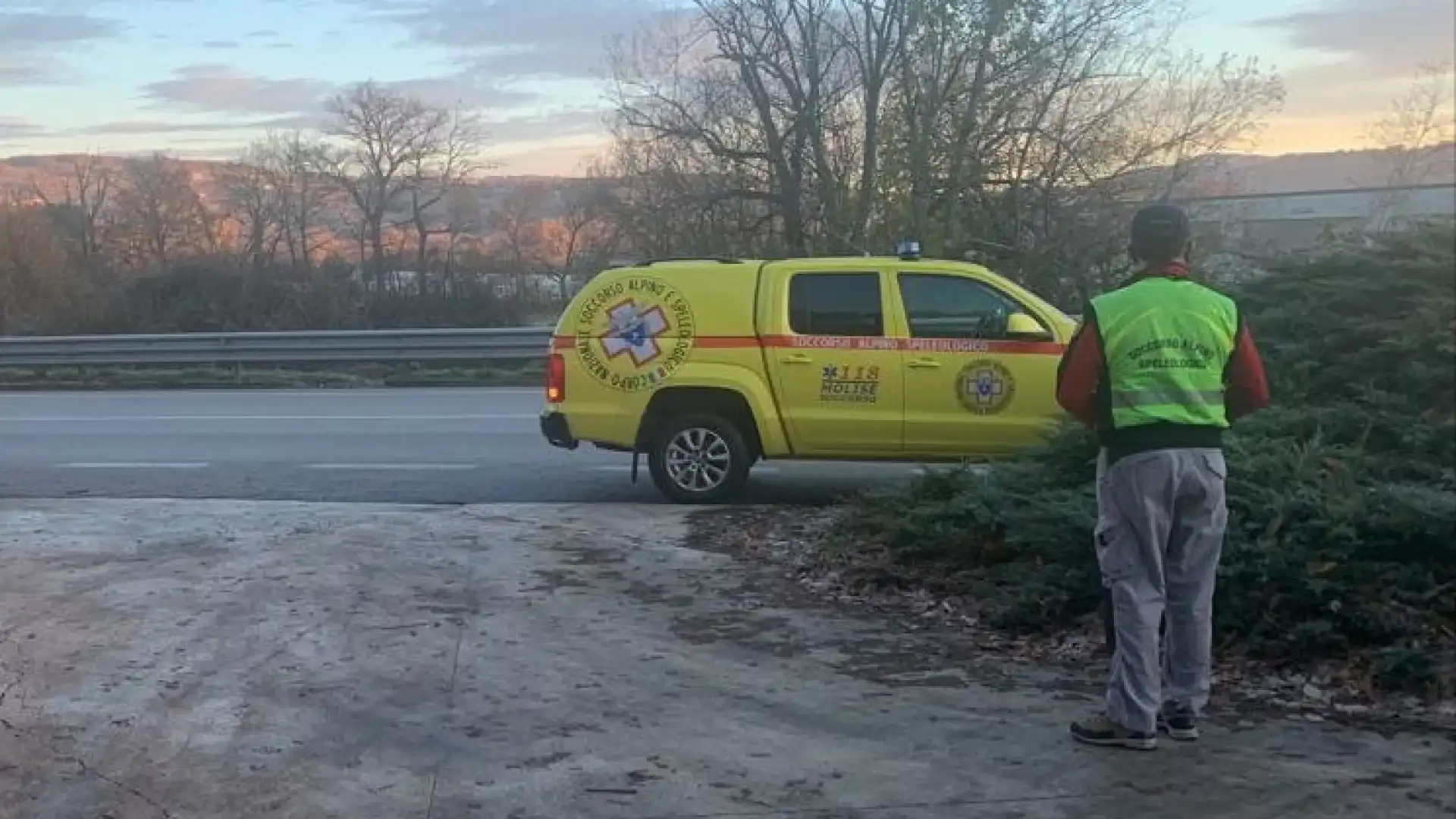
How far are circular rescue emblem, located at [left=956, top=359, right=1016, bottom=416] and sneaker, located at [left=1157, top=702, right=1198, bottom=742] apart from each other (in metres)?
5.72

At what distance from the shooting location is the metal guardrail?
23031 mm

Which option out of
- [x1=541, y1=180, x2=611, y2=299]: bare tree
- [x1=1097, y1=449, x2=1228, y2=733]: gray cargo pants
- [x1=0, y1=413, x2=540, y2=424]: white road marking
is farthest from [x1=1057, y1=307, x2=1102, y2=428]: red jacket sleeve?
[x1=541, y1=180, x2=611, y2=299]: bare tree

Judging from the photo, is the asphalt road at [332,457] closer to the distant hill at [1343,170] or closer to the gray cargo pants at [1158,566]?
the gray cargo pants at [1158,566]

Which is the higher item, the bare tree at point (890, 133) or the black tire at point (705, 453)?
the bare tree at point (890, 133)

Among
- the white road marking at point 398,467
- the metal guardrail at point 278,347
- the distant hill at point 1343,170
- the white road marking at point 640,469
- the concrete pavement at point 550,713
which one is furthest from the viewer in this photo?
the metal guardrail at point 278,347

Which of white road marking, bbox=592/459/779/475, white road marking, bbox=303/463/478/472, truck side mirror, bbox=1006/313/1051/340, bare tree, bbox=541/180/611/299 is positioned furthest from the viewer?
bare tree, bbox=541/180/611/299

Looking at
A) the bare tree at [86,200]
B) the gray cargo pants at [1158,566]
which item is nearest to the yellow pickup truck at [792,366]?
the gray cargo pants at [1158,566]

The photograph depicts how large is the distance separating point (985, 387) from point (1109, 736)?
19.4 feet

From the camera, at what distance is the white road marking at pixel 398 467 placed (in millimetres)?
13305

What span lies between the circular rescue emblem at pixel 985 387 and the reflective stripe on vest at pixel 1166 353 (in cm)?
581

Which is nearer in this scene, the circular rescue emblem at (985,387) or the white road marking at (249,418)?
the circular rescue emblem at (985,387)

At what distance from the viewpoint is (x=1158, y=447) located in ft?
16.6

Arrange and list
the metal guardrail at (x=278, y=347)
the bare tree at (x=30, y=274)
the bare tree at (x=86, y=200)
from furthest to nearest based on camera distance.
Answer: the metal guardrail at (x=278, y=347) → the bare tree at (x=30, y=274) → the bare tree at (x=86, y=200)

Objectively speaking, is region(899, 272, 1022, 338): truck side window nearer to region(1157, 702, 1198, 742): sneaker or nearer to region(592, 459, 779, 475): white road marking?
region(592, 459, 779, 475): white road marking
